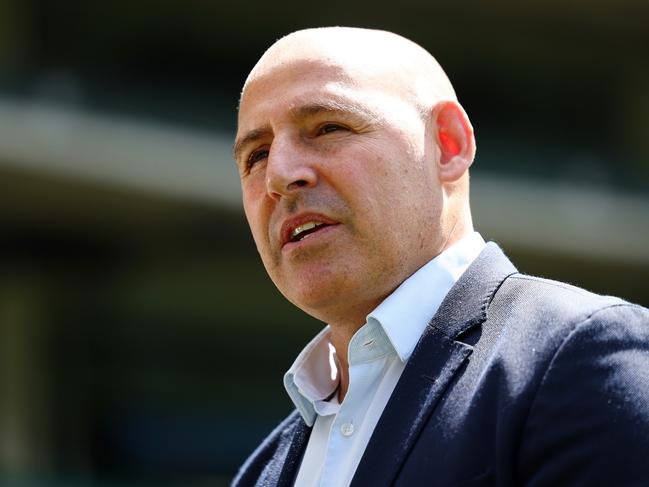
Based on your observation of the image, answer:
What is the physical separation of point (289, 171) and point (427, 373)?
0.65 metres

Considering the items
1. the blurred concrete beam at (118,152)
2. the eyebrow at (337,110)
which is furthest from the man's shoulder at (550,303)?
the blurred concrete beam at (118,152)

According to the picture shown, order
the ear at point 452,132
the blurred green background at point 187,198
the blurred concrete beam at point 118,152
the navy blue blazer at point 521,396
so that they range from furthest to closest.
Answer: the blurred green background at point 187,198
the blurred concrete beam at point 118,152
the ear at point 452,132
the navy blue blazer at point 521,396

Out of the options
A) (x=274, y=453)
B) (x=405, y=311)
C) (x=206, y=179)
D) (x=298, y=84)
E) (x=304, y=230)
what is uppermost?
(x=298, y=84)

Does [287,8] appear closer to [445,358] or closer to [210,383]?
[210,383]

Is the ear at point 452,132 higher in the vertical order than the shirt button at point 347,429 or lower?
higher

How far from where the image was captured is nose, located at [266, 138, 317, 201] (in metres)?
2.67

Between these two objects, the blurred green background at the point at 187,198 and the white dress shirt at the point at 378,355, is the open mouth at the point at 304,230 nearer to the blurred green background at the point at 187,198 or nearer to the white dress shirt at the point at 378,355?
the white dress shirt at the point at 378,355

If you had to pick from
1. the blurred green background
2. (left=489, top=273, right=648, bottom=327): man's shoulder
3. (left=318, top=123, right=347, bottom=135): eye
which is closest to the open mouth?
(left=318, top=123, right=347, bottom=135): eye

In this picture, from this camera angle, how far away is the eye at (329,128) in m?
2.72

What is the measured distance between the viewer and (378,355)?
2637 millimetres

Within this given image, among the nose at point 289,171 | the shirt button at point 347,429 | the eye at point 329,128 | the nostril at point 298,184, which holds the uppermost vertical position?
the eye at point 329,128

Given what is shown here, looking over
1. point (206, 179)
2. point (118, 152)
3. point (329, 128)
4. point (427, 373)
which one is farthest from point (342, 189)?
point (206, 179)

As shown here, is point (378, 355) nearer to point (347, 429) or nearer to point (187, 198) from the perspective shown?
point (347, 429)

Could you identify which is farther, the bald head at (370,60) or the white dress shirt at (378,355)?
the bald head at (370,60)
